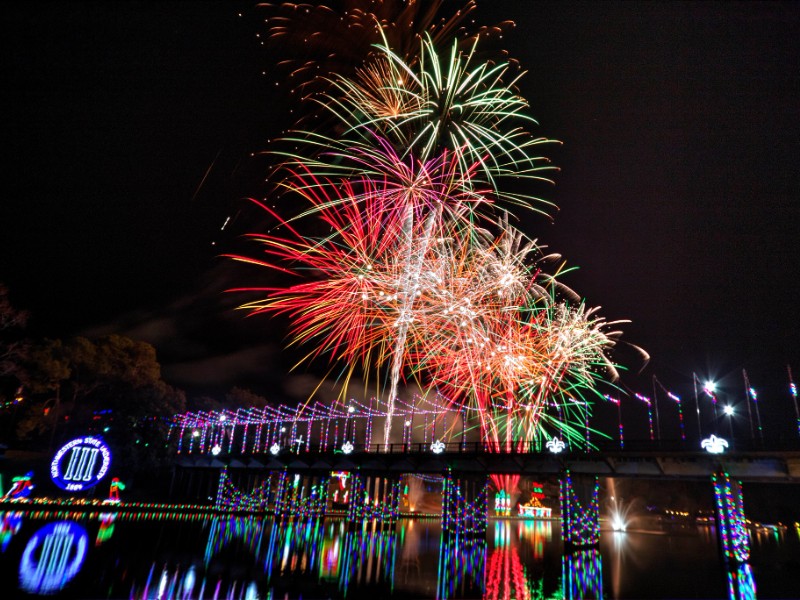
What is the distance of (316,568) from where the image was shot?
20.6 metres

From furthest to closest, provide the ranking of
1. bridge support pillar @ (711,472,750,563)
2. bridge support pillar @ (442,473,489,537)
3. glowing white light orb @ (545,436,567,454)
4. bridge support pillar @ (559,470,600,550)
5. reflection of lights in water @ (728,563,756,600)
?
bridge support pillar @ (442,473,489,537)
glowing white light orb @ (545,436,567,454)
bridge support pillar @ (559,470,600,550)
bridge support pillar @ (711,472,750,563)
reflection of lights in water @ (728,563,756,600)

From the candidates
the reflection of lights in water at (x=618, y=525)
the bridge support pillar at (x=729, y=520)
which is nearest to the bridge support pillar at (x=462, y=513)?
the bridge support pillar at (x=729, y=520)

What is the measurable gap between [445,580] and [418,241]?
15.3 metres

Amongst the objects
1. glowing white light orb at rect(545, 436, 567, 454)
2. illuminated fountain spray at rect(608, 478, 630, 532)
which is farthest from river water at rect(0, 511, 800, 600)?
illuminated fountain spray at rect(608, 478, 630, 532)

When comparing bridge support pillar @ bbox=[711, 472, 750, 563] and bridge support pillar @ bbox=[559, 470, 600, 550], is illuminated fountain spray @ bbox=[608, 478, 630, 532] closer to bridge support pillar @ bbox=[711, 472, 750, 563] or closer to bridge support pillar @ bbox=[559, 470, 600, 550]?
bridge support pillar @ bbox=[559, 470, 600, 550]

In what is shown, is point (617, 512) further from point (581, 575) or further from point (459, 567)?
point (459, 567)

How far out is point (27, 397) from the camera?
170 ft

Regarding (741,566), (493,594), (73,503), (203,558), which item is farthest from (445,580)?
(73,503)

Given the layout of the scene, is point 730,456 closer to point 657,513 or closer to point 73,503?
point 73,503

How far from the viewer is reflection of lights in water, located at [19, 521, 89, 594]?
13.8m

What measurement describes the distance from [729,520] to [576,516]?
9.78 metres

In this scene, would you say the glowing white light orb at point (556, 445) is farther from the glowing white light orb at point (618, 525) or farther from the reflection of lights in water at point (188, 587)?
the glowing white light orb at point (618, 525)

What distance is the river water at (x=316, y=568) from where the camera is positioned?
1542 cm

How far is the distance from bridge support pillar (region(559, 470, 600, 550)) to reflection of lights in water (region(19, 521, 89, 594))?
28245 mm
